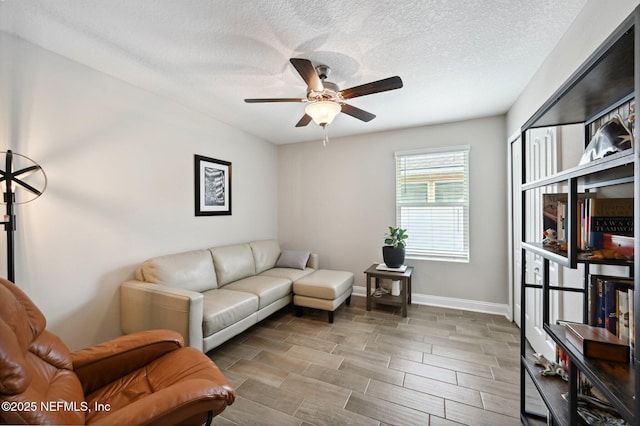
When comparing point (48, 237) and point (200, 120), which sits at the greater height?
point (200, 120)

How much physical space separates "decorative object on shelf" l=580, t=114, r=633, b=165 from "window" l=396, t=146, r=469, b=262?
2656mm

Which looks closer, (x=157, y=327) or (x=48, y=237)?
(x=48, y=237)

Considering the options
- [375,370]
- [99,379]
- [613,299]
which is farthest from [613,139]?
[99,379]

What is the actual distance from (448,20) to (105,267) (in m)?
3.39

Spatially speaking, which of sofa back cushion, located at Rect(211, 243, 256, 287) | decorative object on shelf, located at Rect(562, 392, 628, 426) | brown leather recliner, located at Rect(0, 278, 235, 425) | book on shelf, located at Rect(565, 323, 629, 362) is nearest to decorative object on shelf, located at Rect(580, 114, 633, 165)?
book on shelf, located at Rect(565, 323, 629, 362)

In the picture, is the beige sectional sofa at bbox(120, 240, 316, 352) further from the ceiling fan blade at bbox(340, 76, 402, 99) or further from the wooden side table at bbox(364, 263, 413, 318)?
the ceiling fan blade at bbox(340, 76, 402, 99)

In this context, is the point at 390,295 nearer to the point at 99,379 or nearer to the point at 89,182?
the point at 99,379

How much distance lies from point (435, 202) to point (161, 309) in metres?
3.54

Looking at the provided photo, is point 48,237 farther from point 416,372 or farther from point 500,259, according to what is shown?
point 500,259

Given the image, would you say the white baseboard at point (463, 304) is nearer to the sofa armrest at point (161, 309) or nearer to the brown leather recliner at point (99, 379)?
the sofa armrest at point (161, 309)

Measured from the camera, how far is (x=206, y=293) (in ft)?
9.32

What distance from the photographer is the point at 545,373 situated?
1.42 metres

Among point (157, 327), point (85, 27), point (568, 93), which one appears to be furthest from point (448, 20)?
point (157, 327)

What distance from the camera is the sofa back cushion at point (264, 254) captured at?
384 cm
